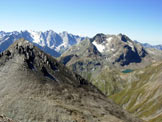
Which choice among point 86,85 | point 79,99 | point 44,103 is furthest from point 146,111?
point 44,103

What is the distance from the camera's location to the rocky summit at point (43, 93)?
191 ft

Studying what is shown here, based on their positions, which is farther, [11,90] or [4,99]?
[11,90]

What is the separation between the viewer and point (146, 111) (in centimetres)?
19500

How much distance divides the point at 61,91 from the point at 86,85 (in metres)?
21.0

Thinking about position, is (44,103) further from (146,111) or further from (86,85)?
(146,111)

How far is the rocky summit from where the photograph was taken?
5828 cm

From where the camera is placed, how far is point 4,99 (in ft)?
202

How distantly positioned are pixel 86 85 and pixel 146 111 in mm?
128356

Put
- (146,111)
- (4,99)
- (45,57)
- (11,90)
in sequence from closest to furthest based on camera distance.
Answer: (4,99) → (11,90) → (45,57) → (146,111)

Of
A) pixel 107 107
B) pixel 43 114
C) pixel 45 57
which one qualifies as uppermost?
pixel 45 57

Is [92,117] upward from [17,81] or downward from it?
downward

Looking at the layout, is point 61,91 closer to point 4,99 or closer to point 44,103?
point 44,103

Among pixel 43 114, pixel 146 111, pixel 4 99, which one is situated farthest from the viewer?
pixel 146 111

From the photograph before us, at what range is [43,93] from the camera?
2687 inches
